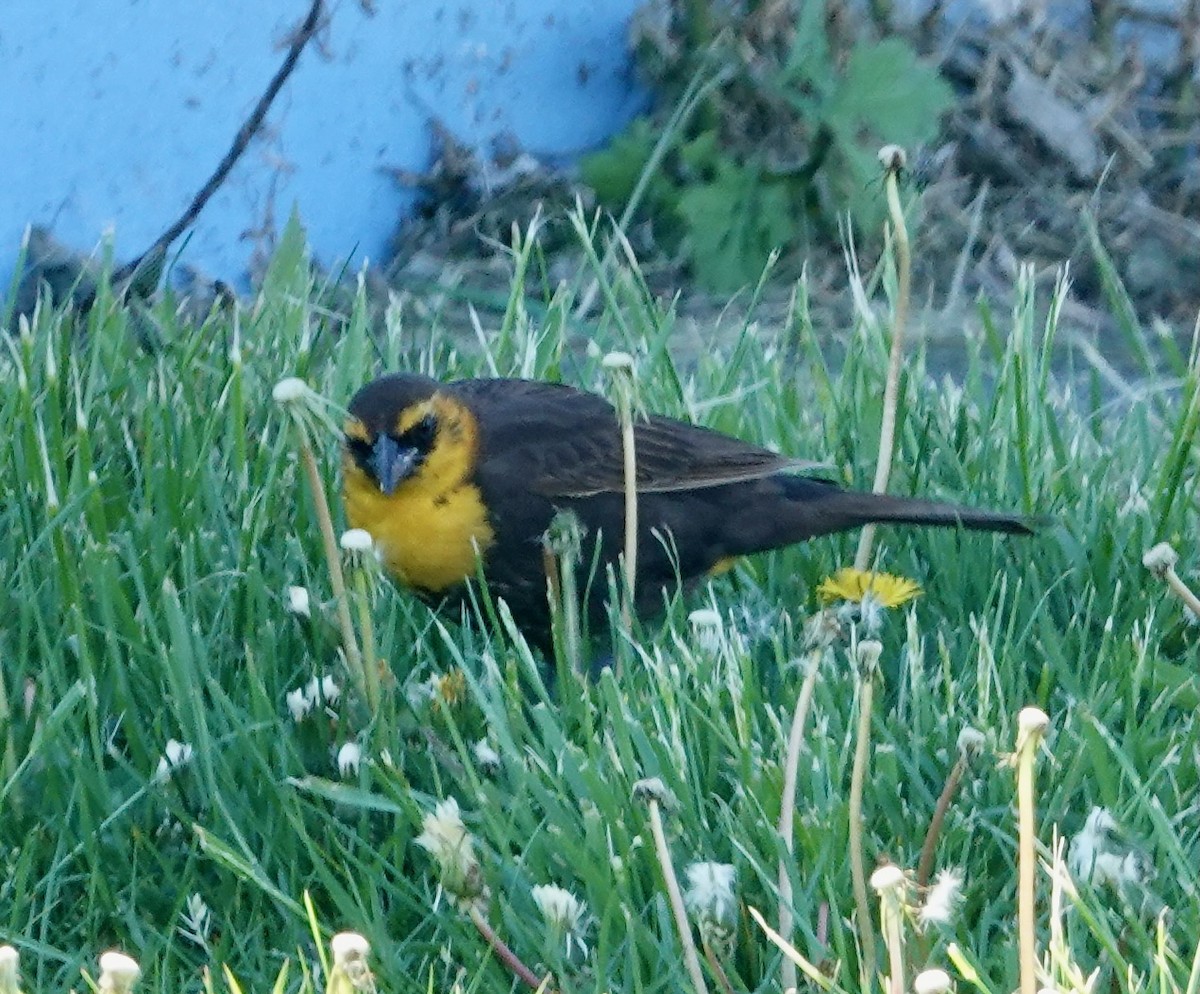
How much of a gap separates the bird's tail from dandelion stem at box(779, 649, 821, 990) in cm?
105

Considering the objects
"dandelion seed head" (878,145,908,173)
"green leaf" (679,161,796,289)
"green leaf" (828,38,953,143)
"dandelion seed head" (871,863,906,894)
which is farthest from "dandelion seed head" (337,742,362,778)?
"green leaf" (828,38,953,143)

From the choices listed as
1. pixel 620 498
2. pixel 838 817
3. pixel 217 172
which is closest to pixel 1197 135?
pixel 217 172

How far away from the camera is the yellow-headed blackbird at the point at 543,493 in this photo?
3480mm

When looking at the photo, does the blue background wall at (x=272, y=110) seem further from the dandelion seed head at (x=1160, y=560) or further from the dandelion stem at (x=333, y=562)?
the dandelion seed head at (x=1160, y=560)

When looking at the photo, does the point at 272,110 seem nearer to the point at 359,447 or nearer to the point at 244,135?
the point at 244,135

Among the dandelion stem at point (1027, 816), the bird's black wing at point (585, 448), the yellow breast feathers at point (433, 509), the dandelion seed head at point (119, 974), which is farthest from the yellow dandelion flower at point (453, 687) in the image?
the dandelion seed head at point (119, 974)

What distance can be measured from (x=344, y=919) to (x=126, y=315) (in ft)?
6.67

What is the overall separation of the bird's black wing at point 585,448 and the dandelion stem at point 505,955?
1239mm

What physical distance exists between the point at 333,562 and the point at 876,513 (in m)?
1.15

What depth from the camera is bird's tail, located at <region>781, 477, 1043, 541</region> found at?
349cm

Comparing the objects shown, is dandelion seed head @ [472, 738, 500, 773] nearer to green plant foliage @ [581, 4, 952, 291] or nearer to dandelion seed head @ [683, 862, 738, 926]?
dandelion seed head @ [683, 862, 738, 926]

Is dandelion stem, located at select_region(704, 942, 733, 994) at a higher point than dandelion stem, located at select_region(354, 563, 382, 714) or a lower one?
lower

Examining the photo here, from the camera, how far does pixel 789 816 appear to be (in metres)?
2.39

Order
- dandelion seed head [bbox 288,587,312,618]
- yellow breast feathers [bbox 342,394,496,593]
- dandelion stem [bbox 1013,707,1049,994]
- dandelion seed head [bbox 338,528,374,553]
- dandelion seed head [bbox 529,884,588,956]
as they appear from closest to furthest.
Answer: dandelion stem [bbox 1013,707,1049,994] → dandelion seed head [bbox 529,884,588,956] → dandelion seed head [bbox 338,528,374,553] → dandelion seed head [bbox 288,587,312,618] → yellow breast feathers [bbox 342,394,496,593]
